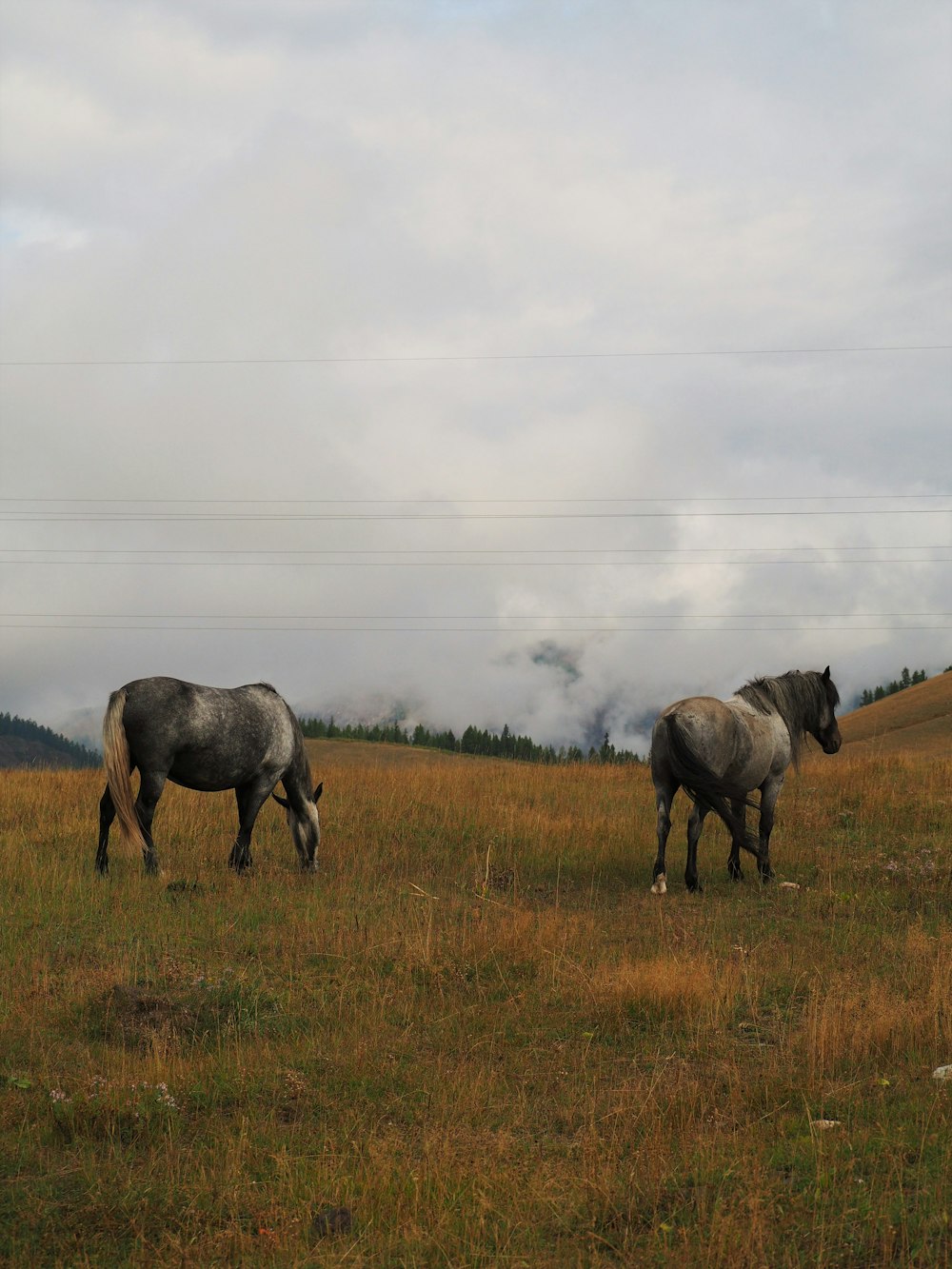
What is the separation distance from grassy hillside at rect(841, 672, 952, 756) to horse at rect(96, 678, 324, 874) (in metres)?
19.2

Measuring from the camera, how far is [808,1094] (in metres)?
5.93

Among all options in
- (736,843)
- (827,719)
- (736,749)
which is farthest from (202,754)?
(827,719)

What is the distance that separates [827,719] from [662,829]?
3829 mm

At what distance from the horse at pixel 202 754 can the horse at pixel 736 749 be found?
174 inches

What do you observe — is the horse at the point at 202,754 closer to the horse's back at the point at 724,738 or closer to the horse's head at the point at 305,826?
the horse's head at the point at 305,826

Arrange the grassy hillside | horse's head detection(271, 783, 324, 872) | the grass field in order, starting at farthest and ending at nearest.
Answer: the grassy hillside → horse's head detection(271, 783, 324, 872) → the grass field

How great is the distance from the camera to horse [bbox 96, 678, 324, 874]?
40.7 ft

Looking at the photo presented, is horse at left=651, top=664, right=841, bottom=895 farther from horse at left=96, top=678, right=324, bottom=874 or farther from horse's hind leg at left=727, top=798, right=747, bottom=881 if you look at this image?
horse at left=96, top=678, right=324, bottom=874

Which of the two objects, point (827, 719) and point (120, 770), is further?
point (827, 719)

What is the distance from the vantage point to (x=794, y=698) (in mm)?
15047

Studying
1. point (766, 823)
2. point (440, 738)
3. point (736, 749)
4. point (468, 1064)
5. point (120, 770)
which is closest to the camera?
point (468, 1064)

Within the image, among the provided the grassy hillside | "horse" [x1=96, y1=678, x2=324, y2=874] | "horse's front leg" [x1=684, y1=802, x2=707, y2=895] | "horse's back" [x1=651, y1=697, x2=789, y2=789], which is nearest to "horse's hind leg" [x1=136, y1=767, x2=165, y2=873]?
"horse" [x1=96, y1=678, x2=324, y2=874]

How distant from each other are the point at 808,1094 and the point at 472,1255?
Answer: 95.3 inches

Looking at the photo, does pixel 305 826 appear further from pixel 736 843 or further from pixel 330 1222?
pixel 330 1222
